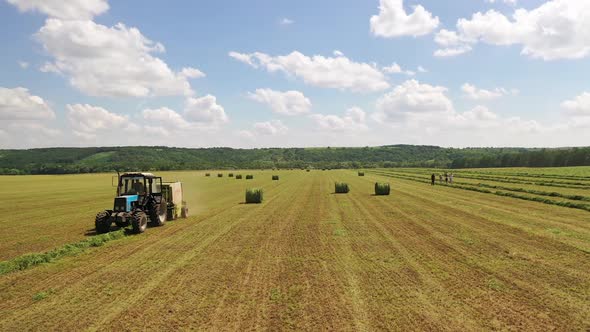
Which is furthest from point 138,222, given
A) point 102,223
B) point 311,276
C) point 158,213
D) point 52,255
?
point 311,276

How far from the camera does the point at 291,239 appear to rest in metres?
15.9

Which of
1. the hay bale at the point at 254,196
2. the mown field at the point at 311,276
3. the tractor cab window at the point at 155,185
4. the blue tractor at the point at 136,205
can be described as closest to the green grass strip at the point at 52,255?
the mown field at the point at 311,276

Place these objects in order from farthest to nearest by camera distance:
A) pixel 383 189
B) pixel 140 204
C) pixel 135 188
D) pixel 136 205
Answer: pixel 383 189, pixel 135 188, pixel 140 204, pixel 136 205

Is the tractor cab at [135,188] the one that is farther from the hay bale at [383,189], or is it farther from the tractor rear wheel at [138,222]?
the hay bale at [383,189]

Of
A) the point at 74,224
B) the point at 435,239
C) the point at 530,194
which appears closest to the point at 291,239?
the point at 435,239

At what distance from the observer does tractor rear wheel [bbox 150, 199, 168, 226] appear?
19770mm

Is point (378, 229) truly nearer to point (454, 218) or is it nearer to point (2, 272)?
point (454, 218)

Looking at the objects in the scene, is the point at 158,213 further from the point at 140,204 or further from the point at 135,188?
the point at 135,188

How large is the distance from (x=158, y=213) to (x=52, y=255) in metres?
6.42

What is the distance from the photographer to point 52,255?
1366 cm

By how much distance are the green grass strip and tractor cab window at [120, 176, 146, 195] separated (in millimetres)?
2834

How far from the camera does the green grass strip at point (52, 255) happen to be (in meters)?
12.4

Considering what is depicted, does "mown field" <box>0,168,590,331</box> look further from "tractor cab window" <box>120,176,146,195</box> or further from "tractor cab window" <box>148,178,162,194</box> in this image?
"tractor cab window" <box>120,176,146,195</box>

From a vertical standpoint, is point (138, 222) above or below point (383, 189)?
above
